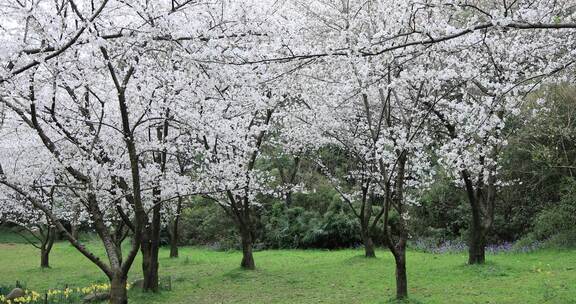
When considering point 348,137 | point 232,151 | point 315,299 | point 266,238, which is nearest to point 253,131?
point 232,151

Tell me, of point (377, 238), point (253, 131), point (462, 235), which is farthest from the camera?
point (377, 238)

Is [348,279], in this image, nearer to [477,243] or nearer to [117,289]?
[477,243]

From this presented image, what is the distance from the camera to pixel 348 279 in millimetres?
10992

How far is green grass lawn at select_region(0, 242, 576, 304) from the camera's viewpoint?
27.8ft

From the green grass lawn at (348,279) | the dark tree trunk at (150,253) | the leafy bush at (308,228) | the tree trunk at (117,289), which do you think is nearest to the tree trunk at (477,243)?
the green grass lawn at (348,279)

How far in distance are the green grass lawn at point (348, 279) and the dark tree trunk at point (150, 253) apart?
0.87 feet

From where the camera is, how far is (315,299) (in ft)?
29.8

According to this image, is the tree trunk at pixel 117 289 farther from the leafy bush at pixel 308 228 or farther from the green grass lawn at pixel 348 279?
the leafy bush at pixel 308 228

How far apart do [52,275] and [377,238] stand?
1023cm

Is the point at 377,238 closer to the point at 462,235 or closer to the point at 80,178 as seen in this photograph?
the point at 462,235

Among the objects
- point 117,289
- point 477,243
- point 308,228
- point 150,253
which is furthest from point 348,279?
point 308,228

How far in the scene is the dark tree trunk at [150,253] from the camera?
9.86 meters

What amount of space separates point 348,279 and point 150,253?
409 cm

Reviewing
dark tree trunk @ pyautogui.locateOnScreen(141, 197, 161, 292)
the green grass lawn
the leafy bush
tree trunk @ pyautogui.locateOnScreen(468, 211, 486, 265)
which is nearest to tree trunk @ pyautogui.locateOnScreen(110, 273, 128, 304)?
the green grass lawn
